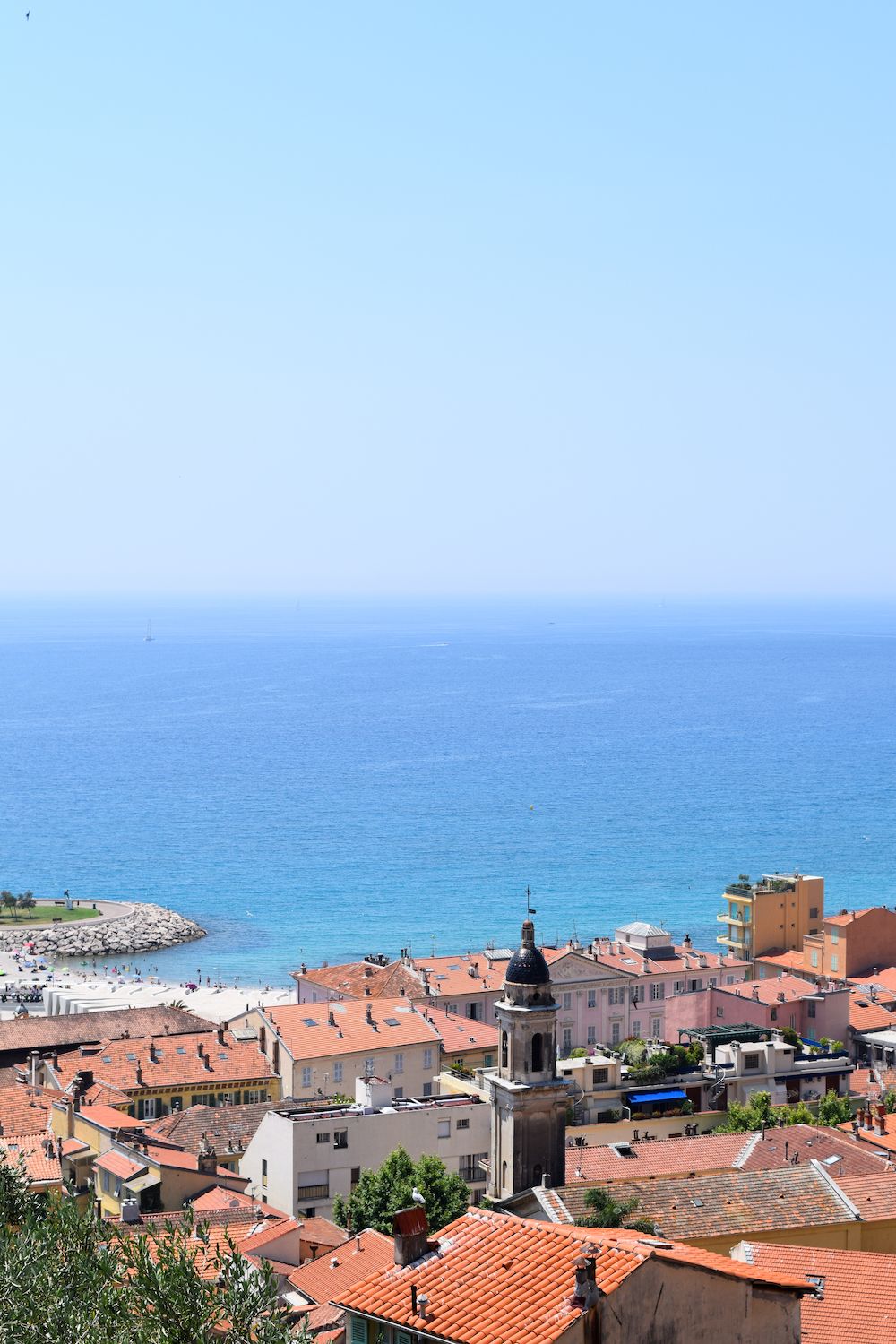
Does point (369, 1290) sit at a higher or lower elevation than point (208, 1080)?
higher

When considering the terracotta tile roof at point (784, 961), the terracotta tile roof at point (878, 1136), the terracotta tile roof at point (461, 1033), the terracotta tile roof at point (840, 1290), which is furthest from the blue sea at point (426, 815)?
the terracotta tile roof at point (840, 1290)

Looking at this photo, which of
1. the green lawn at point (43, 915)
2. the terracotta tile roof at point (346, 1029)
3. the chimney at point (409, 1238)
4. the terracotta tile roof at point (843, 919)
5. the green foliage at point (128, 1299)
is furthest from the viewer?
the green lawn at point (43, 915)

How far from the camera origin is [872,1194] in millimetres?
24734

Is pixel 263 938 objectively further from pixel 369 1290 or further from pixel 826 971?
pixel 369 1290

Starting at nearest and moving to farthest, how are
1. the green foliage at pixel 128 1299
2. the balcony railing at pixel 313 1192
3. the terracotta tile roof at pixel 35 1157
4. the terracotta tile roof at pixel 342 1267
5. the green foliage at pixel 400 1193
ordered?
the green foliage at pixel 128 1299 → the terracotta tile roof at pixel 342 1267 → the green foliage at pixel 400 1193 → the terracotta tile roof at pixel 35 1157 → the balcony railing at pixel 313 1192

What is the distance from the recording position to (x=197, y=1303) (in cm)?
1405

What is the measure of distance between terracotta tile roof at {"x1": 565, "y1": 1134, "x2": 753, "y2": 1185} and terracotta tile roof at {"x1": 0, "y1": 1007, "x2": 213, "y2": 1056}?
17233 mm

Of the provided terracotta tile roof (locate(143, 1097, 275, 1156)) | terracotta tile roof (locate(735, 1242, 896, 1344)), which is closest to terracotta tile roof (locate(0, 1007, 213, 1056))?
terracotta tile roof (locate(143, 1097, 275, 1156))

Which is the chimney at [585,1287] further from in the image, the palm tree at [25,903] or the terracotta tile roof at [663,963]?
the palm tree at [25,903]

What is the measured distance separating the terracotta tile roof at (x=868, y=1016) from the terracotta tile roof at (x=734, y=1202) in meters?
23.5

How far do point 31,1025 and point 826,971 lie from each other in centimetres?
2398

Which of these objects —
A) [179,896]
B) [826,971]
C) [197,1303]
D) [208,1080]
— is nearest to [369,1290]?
[197,1303]

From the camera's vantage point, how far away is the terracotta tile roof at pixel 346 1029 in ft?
132

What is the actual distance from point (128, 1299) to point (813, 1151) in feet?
54.9
